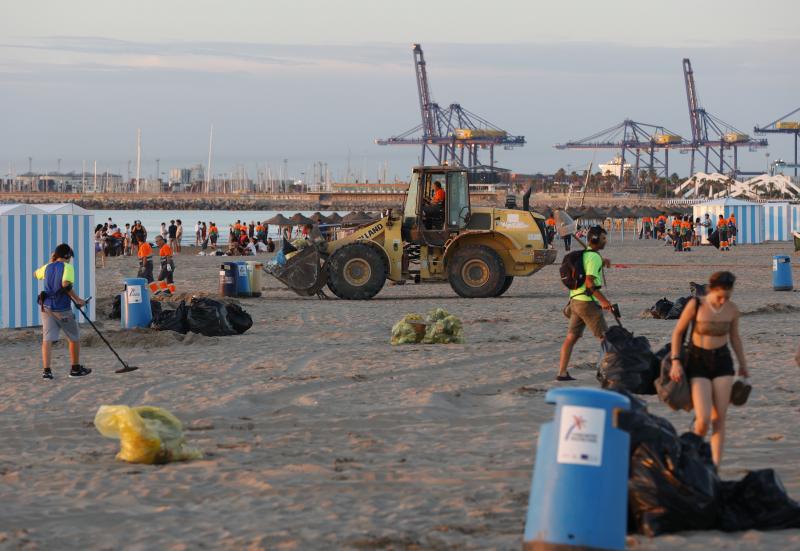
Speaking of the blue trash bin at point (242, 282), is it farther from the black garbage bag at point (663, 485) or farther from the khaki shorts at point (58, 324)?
the black garbage bag at point (663, 485)

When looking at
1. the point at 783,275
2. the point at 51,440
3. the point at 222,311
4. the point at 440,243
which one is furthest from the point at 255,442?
the point at 783,275

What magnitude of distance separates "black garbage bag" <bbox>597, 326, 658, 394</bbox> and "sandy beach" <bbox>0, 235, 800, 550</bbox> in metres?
0.41

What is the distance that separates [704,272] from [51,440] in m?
23.5

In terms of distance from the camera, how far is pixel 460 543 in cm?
565

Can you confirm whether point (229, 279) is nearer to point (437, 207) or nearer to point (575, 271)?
point (437, 207)

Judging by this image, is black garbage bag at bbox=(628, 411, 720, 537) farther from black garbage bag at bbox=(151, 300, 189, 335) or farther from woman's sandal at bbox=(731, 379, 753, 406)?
black garbage bag at bbox=(151, 300, 189, 335)

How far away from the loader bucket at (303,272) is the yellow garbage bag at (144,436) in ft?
43.4

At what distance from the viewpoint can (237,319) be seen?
15273mm

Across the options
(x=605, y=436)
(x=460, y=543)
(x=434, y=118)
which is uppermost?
(x=434, y=118)

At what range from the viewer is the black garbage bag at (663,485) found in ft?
18.2

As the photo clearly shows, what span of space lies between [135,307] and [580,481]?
1119 cm

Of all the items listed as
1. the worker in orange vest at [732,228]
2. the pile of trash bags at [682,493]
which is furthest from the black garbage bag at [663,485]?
the worker in orange vest at [732,228]

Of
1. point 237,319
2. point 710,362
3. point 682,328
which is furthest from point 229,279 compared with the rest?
point 710,362

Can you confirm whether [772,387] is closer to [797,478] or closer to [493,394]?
[493,394]
